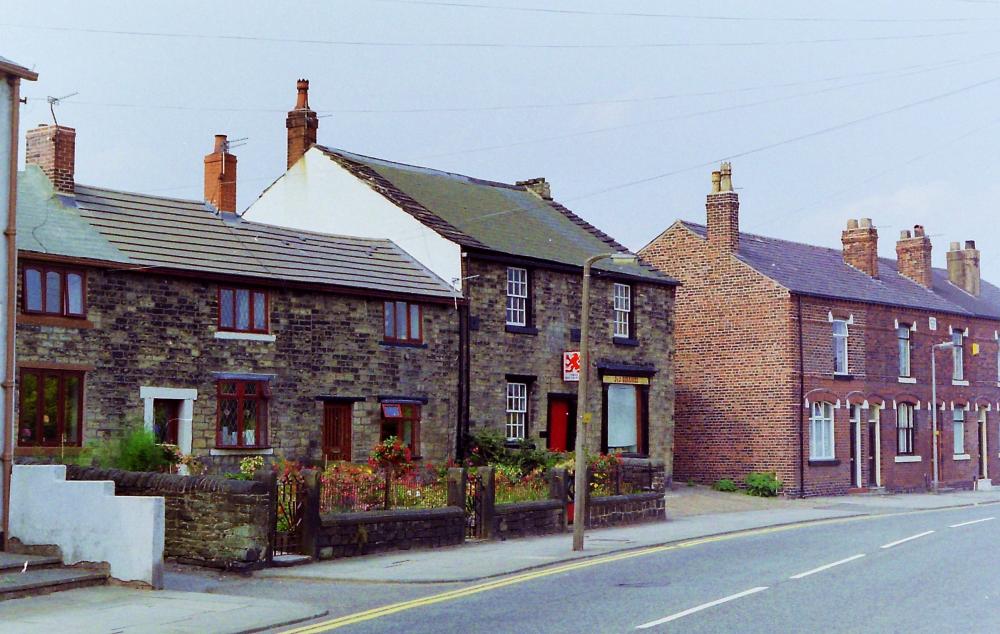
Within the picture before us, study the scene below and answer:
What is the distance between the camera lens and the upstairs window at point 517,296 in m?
34.4

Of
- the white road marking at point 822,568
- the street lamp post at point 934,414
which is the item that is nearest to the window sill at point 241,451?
the white road marking at point 822,568

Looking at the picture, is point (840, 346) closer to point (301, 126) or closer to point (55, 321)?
point (301, 126)

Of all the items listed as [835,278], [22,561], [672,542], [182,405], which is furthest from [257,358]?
[835,278]

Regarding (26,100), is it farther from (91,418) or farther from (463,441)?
(463,441)

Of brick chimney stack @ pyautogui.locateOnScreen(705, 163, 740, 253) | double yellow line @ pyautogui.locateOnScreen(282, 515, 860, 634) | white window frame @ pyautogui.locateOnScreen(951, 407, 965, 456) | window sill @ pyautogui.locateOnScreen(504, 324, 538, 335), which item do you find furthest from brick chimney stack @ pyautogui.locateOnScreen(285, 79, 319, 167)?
white window frame @ pyautogui.locateOnScreen(951, 407, 965, 456)

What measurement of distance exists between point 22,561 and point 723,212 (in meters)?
30.6

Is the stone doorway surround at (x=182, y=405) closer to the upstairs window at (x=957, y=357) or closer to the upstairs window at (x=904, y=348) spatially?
the upstairs window at (x=904, y=348)

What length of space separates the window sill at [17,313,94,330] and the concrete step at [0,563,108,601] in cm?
762

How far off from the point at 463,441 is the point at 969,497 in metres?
21.6

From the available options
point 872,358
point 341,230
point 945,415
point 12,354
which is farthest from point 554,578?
point 945,415

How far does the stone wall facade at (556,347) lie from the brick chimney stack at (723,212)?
4238 mm

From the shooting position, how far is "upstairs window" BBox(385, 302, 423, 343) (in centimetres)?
3100

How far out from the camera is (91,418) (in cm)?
2469

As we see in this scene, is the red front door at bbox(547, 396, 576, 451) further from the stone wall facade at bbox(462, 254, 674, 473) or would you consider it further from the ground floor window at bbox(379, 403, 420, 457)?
the ground floor window at bbox(379, 403, 420, 457)
